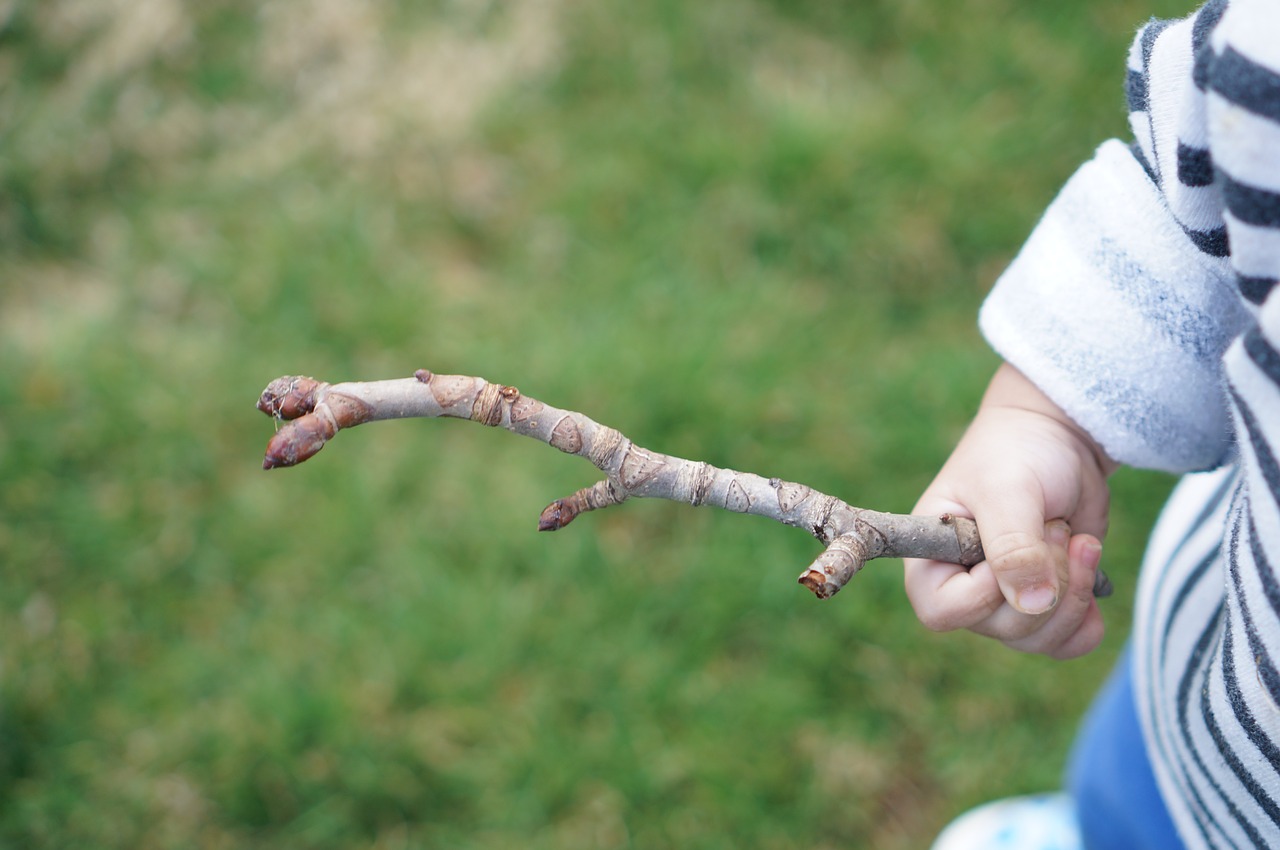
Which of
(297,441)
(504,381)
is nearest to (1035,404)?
(297,441)

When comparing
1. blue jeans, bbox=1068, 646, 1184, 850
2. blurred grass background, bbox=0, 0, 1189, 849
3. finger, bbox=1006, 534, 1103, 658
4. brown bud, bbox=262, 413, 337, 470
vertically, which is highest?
blurred grass background, bbox=0, 0, 1189, 849

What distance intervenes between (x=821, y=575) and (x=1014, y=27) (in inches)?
92.9

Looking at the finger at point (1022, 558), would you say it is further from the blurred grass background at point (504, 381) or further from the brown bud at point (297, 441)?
the blurred grass background at point (504, 381)

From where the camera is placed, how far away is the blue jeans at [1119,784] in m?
1.11

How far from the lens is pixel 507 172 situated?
251cm

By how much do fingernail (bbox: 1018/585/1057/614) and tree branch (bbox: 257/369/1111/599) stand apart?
0.09 m

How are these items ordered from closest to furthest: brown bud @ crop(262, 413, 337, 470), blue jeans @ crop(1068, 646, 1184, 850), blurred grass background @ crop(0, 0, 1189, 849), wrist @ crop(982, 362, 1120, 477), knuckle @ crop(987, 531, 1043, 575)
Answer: brown bud @ crop(262, 413, 337, 470)
knuckle @ crop(987, 531, 1043, 575)
wrist @ crop(982, 362, 1120, 477)
blue jeans @ crop(1068, 646, 1184, 850)
blurred grass background @ crop(0, 0, 1189, 849)

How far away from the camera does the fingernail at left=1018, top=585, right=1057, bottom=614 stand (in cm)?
79

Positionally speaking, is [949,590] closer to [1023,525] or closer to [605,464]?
[1023,525]

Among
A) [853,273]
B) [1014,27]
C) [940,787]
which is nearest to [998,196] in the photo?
[853,273]

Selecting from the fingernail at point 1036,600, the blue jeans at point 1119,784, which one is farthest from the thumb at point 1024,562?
the blue jeans at point 1119,784

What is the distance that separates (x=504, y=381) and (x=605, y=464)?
142 centimetres

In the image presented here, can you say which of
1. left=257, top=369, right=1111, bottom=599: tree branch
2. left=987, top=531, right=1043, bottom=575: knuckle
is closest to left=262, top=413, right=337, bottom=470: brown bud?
left=257, top=369, right=1111, bottom=599: tree branch

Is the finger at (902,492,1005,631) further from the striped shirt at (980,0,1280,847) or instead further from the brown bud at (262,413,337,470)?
the brown bud at (262,413,337,470)
